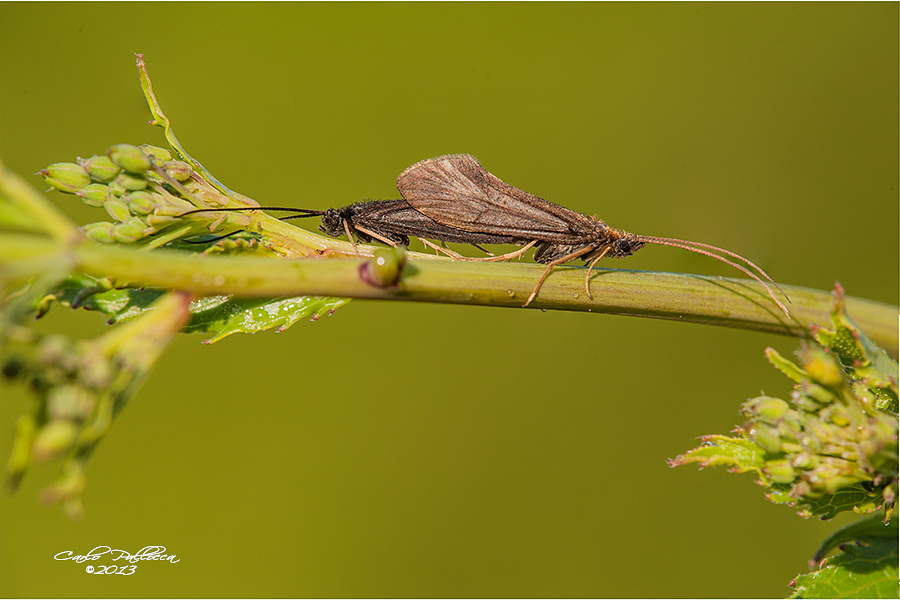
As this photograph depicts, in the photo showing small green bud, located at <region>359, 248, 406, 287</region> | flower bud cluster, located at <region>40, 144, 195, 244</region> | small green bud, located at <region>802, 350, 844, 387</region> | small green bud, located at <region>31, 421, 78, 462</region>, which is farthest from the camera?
flower bud cluster, located at <region>40, 144, 195, 244</region>

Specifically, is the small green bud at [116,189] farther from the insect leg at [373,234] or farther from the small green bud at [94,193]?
the insect leg at [373,234]

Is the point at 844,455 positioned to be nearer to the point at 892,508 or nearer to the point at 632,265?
the point at 892,508

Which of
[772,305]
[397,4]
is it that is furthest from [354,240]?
[397,4]

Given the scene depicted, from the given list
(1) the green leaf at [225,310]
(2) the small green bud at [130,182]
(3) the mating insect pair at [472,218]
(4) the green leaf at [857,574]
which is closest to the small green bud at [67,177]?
(2) the small green bud at [130,182]

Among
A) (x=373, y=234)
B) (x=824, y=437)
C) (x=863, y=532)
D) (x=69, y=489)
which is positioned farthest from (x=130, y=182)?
(x=863, y=532)

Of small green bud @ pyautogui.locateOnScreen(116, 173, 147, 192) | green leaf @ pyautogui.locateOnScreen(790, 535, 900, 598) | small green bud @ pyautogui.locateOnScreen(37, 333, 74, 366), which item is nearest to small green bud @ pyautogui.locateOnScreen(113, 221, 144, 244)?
small green bud @ pyautogui.locateOnScreen(116, 173, 147, 192)

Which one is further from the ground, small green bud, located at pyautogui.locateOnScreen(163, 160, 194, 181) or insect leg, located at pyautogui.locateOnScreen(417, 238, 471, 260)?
small green bud, located at pyautogui.locateOnScreen(163, 160, 194, 181)

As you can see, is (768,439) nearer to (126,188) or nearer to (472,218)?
(472,218)

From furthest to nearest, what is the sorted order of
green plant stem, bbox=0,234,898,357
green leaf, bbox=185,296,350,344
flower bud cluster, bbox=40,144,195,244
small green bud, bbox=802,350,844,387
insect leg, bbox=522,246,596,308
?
green leaf, bbox=185,296,350,344, insect leg, bbox=522,246,596,308, flower bud cluster, bbox=40,144,195,244, small green bud, bbox=802,350,844,387, green plant stem, bbox=0,234,898,357

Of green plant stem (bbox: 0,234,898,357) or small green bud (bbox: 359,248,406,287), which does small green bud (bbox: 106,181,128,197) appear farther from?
small green bud (bbox: 359,248,406,287)
